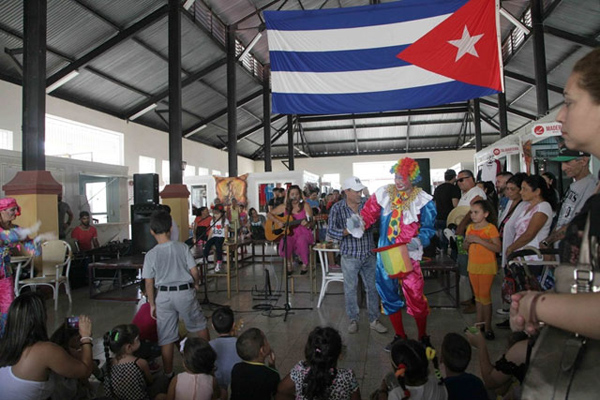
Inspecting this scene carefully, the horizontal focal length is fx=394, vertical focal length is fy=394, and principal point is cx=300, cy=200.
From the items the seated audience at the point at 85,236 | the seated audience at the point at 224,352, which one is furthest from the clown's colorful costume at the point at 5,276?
the seated audience at the point at 85,236

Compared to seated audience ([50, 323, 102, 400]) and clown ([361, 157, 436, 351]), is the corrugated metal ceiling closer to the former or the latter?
seated audience ([50, 323, 102, 400])

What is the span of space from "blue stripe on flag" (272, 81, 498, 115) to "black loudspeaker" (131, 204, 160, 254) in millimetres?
3832

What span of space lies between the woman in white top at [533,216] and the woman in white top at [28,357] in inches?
125

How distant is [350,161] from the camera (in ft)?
80.4

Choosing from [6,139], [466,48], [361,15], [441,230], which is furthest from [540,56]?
[6,139]

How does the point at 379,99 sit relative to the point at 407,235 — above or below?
above

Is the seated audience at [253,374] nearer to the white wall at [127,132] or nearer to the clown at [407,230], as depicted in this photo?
the clown at [407,230]

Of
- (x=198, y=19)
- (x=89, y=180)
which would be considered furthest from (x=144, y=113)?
(x=89, y=180)

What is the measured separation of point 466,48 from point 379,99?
2.95ft

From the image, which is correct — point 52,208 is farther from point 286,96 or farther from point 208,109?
point 208,109

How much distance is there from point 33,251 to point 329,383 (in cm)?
385

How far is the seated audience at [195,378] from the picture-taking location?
2.12 m

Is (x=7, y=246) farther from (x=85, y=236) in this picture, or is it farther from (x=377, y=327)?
(x=85, y=236)

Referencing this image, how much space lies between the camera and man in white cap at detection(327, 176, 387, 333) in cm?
389
